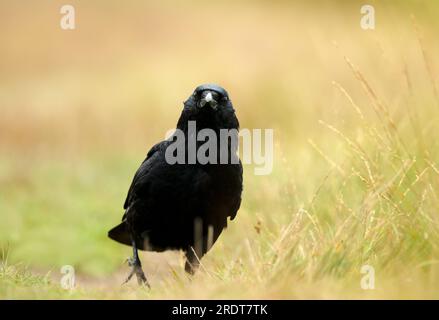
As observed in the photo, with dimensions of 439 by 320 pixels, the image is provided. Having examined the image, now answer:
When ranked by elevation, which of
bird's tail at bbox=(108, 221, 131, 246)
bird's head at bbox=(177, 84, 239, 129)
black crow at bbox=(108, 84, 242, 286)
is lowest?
A: bird's tail at bbox=(108, 221, 131, 246)

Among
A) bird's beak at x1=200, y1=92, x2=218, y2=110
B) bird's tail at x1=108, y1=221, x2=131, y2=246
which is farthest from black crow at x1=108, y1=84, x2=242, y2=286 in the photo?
bird's tail at x1=108, y1=221, x2=131, y2=246

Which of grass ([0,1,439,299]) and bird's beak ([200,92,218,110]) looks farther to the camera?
bird's beak ([200,92,218,110])

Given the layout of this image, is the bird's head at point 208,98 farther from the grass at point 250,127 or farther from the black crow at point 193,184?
the grass at point 250,127

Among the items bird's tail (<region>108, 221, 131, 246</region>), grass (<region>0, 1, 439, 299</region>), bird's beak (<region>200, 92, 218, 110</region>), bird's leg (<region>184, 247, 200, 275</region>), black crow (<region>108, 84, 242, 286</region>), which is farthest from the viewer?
bird's tail (<region>108, 221, 131, 246</region>)

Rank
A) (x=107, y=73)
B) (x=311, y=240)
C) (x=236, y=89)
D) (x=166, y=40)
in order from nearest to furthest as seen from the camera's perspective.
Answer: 1. (x=311, y=240)
2. (x=236, y=89)
3. (x=107, y=73)
4. (x=166, y=40)

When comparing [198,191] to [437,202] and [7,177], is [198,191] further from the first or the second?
[7,177]

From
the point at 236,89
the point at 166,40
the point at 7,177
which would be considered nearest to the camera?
the point at 7,177

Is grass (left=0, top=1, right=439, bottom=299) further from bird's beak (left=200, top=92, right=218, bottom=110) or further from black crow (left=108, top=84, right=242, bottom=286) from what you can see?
bird's beak (left=200, top=92, right=218, bottom=110)

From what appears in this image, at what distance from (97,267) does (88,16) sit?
9.42 m

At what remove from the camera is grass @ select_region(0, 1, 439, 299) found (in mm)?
4914

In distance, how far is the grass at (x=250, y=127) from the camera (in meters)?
4.91

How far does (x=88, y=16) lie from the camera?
1695 cm

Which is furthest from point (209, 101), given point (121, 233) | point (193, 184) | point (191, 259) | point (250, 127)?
point (250, 127)

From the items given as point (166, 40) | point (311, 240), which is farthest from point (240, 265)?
point (166, 40)
